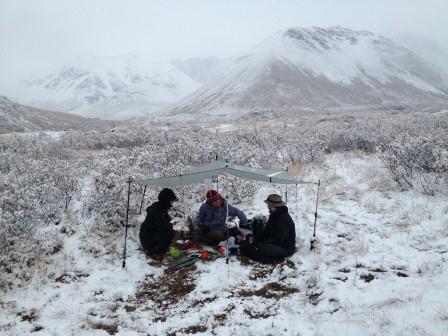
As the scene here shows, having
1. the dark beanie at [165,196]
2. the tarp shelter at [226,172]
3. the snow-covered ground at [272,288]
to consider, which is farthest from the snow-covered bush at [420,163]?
the dark beanie at [165,196]

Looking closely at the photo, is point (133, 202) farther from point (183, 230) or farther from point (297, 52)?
point (297, 52)

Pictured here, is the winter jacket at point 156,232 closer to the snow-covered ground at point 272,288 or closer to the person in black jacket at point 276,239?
the snow-covered ground at point 272,288

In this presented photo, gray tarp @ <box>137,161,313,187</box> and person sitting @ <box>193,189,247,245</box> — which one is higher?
gray tarp @ <box>137,161,313,187</box>

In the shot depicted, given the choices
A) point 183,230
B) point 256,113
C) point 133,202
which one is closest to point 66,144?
point 133,202

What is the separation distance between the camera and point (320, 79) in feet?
362

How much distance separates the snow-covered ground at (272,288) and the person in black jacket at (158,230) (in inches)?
11.1

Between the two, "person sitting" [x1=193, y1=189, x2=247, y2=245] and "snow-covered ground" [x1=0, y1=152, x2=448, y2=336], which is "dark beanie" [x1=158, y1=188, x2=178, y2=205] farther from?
"snow-covered ground" [x1=0, y1=152, x2=448, y2=336]

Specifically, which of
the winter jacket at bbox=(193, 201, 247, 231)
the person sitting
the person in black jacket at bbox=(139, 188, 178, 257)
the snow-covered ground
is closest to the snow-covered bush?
the snow-covered ground

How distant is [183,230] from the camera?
9023mm

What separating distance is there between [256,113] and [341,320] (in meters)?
62.6

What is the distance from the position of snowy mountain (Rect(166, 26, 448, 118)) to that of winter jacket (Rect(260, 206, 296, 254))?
5851cm

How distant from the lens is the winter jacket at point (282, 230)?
731 cm

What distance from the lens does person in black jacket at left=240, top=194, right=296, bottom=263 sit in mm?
7230

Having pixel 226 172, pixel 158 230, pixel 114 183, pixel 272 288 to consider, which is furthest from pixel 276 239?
pixel 114 183
